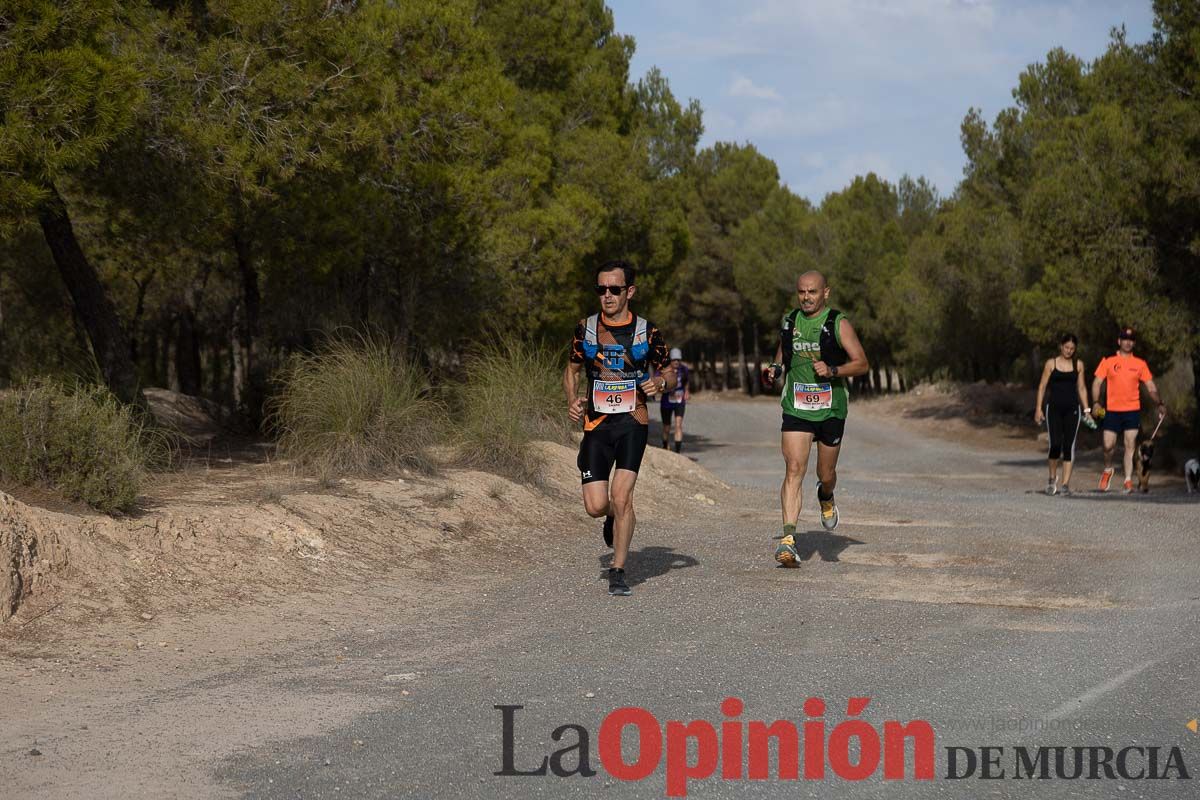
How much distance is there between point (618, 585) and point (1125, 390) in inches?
405

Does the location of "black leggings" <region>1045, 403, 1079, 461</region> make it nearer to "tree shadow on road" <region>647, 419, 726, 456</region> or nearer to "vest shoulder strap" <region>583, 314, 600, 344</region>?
"vest shoulder strap" <region>583, 314, 600, 344</region>

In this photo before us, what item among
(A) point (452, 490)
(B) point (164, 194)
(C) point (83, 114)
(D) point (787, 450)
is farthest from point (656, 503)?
(C) point (83, 114)

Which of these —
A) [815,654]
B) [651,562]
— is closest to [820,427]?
[651,562]

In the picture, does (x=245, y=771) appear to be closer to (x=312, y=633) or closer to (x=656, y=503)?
(x=312, y=633)

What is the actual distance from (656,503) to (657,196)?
18.5 metres

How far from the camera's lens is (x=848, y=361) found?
30.8 feet

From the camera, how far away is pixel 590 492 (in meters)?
8.70

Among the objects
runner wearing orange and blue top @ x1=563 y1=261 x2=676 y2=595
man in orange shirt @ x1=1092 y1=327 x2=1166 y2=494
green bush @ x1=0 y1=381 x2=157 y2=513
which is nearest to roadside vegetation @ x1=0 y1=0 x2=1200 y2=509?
green bush @ x1=0 y1=381 x2=157 y2=513

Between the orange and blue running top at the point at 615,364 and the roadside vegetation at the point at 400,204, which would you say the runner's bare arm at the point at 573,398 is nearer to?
the orange and blue running top at the point at 615,364

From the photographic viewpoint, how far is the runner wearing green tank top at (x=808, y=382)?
9.30 m

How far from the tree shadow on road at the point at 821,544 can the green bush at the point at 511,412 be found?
10.5ft

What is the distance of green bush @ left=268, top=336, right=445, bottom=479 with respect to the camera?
11.9 meters

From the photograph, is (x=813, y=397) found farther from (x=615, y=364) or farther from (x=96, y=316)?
(x=96, y=316)

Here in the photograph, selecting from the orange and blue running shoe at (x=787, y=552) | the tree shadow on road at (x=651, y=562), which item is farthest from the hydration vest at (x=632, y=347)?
the orange and blue running shoe at (x=787, y=552)
